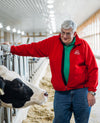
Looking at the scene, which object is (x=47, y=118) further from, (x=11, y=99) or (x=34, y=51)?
(x=11, y=99)

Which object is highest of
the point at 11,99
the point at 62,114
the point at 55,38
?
the point at 55,38

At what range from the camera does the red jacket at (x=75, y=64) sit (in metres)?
1.91

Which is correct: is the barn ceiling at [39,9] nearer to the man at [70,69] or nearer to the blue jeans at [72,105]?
the man at [70,69]

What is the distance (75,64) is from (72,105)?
0.51 metres

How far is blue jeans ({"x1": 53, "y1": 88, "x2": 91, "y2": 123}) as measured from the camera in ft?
6.46

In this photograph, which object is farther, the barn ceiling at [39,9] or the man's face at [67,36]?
the barn ceiling at [39,9]

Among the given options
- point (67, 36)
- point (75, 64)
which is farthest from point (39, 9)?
point (75, 64)

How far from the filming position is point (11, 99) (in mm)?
1455

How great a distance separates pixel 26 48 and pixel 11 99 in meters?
0.74

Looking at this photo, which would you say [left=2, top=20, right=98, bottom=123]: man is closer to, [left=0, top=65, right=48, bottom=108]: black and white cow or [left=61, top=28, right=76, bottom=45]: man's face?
[left=61, top=28, right=76, bottom=45]: man's face

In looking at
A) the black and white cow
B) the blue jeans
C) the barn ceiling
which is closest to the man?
the blue jeans

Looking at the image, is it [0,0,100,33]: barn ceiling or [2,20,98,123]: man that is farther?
[0,0,100,33]: barn ceiling

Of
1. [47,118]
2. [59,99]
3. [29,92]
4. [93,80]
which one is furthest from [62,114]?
[47,118]

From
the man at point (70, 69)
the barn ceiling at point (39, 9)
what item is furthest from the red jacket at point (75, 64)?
the barn ceiling at point (39, 9)
